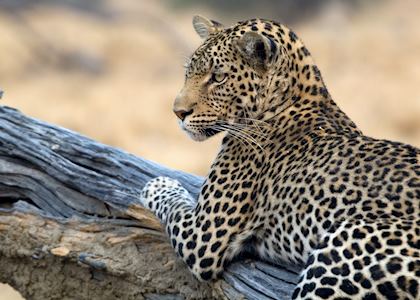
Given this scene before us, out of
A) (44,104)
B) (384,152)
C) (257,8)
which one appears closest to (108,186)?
Answer: (384,152)

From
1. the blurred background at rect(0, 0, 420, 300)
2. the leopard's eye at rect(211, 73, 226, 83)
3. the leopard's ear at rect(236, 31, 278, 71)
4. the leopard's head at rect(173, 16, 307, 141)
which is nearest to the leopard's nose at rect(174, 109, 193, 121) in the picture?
the leopard's head at rect(173, 16, 307, 141)

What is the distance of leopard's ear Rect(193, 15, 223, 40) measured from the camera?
7.19 meters

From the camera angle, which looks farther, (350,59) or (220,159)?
(350,59)

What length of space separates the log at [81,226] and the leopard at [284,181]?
0.24 m

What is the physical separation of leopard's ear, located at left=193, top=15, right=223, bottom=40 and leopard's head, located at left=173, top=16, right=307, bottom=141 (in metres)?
0.47

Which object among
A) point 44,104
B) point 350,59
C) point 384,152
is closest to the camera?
point 384,152

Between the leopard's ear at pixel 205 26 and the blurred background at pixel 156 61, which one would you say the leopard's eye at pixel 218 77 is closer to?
the leopard's ear at pixel 205 26

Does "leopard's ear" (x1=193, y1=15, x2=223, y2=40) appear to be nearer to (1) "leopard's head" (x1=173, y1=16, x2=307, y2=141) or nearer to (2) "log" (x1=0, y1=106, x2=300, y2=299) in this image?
(1) "leopard's head" (x1=173, y1=16, x2=307, y2=141)

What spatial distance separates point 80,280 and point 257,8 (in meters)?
21.8

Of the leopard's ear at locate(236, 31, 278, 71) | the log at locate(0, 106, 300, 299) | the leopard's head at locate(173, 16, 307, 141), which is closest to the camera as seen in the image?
the leopard's ear at locate(236, 31, 278, 71)

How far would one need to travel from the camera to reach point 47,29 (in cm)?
2444

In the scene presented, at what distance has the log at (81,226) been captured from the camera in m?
6.92

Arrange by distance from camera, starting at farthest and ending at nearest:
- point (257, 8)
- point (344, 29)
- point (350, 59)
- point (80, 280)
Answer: point (257, 8)
point (344, 29)
point (350, 59)
point (80, 280)

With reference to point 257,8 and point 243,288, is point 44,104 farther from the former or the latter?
point 243,288
